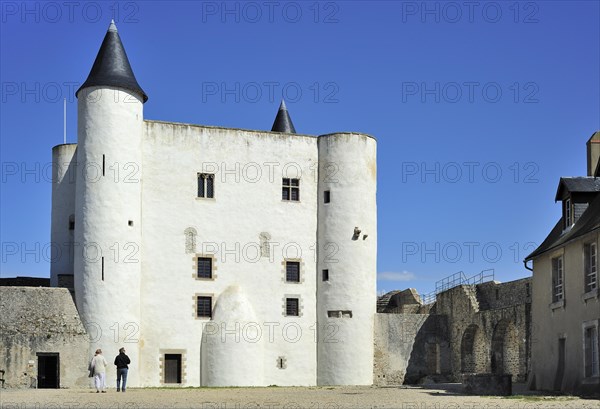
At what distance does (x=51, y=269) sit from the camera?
43.0 meters

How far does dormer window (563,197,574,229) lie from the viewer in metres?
30.2

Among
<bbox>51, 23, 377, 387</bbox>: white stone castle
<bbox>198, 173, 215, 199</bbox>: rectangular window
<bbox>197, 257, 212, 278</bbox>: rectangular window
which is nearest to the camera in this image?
<bbox>51, 23, 377, 387</bbox>: white stone castle

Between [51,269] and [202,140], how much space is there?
28.6ft

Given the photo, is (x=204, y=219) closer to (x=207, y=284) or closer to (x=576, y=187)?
(x=207, y=284)

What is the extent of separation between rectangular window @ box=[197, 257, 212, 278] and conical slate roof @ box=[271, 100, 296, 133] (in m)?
12.5

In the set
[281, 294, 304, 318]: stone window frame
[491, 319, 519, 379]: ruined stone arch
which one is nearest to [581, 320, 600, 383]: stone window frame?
[491, 319, 519, 379]: ruined stone arch

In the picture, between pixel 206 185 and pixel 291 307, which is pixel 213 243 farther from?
pixel 291 307

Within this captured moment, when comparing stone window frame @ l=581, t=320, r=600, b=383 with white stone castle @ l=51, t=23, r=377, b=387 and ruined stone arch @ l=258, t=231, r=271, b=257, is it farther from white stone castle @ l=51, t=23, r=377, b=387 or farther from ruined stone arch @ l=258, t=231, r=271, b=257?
ruined stone arch @ l=258, t=231, r=271, b=257

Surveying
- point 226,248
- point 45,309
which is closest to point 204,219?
point 226,248

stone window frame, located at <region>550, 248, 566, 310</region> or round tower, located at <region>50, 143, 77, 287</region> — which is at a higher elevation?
round tower, located at <region>50, 143, 77, 287</region>

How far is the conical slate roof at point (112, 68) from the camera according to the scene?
40.8 m

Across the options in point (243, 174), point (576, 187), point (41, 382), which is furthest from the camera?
point (243, 174)

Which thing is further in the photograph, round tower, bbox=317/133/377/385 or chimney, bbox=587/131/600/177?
round tower, bbox=317/133/377/385

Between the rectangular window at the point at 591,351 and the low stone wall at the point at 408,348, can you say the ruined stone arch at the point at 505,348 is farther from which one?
the rectangular window at the point at 591,351
